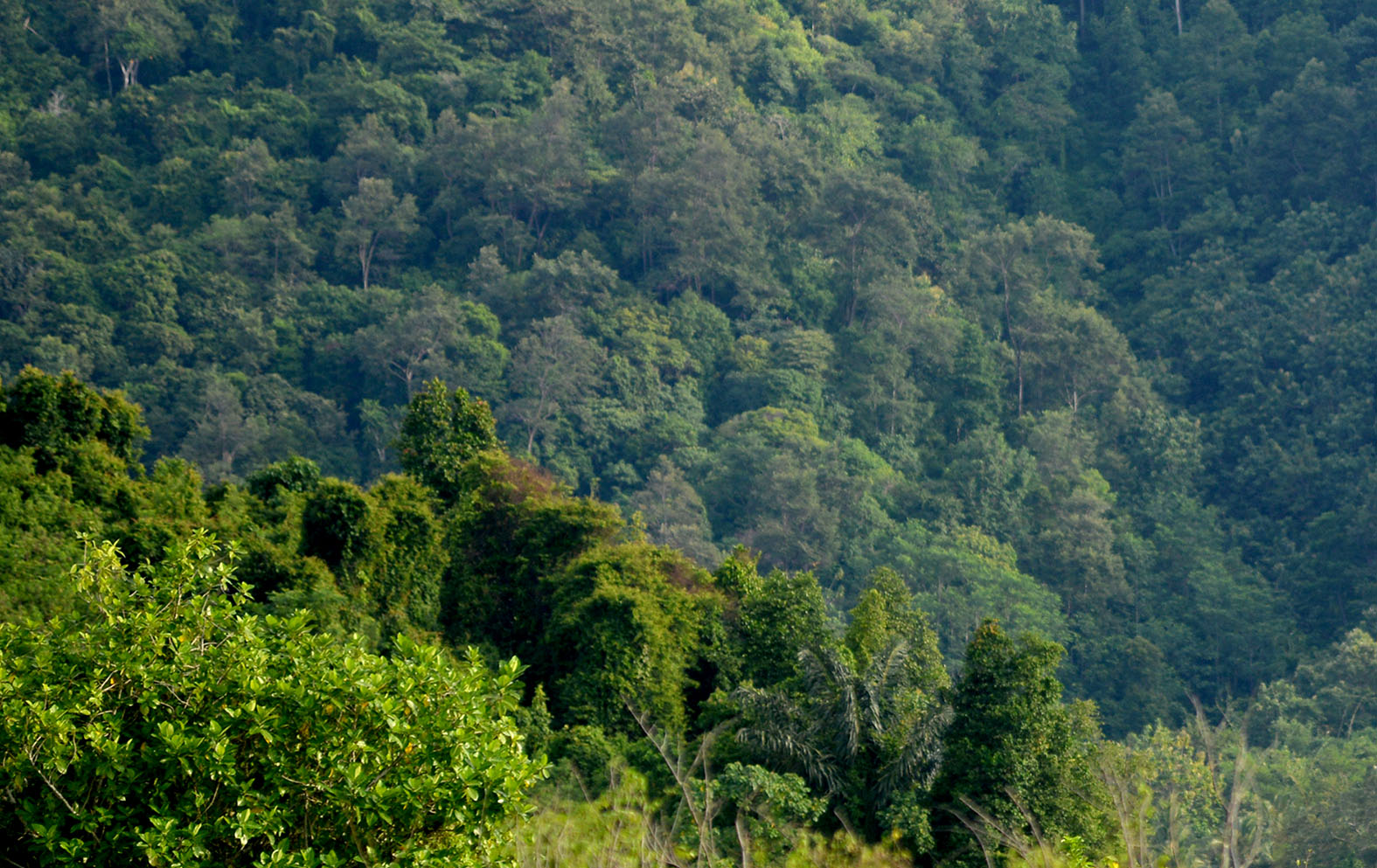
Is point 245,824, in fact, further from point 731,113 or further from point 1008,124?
point 1008,124

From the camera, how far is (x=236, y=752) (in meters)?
6.78

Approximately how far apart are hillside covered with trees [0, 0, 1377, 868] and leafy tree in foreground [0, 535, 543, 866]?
16.8 meters

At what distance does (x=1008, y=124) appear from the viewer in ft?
206

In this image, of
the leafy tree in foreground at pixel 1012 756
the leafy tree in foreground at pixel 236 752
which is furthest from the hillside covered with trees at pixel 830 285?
the leafy tree in foreground at pixel 236 752

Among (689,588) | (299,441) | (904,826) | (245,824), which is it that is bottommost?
(299,441)

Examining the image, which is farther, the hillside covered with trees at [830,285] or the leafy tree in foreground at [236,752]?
the hillside covered with trees at [830,285]

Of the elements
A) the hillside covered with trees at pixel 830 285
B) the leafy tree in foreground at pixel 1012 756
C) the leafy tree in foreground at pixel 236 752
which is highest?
the leafy tree in foreground at pixel 236 752

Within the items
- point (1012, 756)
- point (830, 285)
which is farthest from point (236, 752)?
point (830, 285)

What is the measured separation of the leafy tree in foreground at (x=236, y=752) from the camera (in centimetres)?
661

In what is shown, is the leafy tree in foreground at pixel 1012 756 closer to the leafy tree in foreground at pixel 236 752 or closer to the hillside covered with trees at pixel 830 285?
the leafy tree in foreground at pixel 236 752

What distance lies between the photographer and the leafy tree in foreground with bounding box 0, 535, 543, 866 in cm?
661

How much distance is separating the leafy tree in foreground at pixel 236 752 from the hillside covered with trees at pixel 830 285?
55.1ft

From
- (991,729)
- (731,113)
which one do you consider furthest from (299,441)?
(991,729)

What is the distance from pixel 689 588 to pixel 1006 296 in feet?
118
